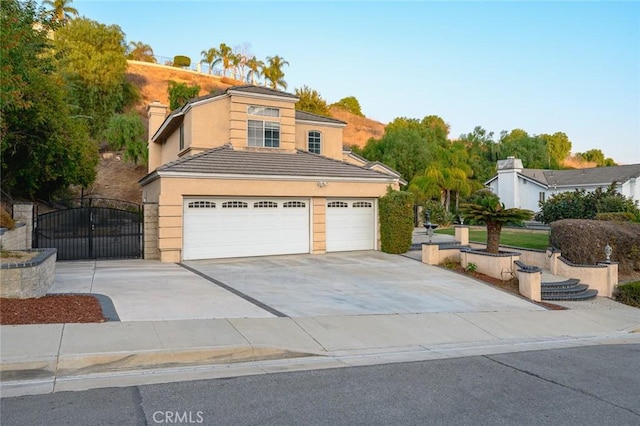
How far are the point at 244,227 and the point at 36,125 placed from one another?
9.77 meters

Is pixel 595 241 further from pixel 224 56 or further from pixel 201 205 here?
pixel 224 56

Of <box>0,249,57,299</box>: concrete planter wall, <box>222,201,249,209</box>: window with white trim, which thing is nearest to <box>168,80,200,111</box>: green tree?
<box>222,201,249,209</box>: window with white trim

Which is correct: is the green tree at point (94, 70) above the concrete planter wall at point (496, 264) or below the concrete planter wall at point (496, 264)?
above

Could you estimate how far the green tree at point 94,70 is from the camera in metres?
51.7

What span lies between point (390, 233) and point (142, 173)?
34.5 meters

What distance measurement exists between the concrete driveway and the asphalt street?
3.78m

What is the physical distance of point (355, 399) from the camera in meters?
5.56

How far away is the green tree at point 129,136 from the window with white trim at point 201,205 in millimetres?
29525

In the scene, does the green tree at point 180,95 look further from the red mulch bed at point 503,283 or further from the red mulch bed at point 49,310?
the red mulch bed at point 49,310

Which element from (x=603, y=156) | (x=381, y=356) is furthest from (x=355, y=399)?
(x=603, y=156)

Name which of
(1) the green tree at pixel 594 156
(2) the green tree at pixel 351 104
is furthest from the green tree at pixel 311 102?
(1) the green tree at pixel 594 156

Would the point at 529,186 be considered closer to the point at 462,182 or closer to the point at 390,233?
the point at 462,182

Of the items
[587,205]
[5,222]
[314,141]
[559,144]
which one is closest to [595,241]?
[587,205]

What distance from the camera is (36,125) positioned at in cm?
1980
